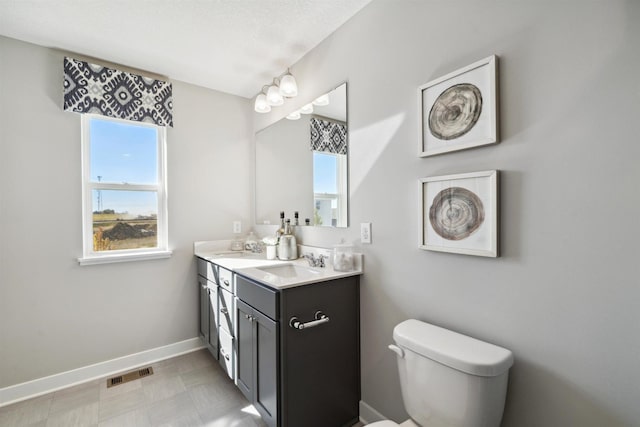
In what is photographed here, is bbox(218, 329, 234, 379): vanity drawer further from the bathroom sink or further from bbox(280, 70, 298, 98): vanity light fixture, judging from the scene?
bbox(280, 70, 298, 98): vanity light fixture

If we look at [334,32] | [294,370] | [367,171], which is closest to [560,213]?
[367,171]

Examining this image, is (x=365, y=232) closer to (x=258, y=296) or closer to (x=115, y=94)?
(x=258, y=296)

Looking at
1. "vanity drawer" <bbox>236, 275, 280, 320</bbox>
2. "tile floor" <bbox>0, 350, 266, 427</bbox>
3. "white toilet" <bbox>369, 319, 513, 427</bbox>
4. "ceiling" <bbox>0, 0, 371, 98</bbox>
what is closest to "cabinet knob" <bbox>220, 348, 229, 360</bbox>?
"tile floor" <bbox>0, 350, 266, 427</bbox>

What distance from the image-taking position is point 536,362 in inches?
41.4

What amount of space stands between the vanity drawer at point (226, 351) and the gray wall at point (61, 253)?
27.3 inches

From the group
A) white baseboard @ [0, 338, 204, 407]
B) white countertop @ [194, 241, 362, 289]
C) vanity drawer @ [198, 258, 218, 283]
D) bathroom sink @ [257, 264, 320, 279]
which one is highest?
white countertop @ [194, 241, 362, 289]

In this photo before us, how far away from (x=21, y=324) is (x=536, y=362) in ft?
9.94

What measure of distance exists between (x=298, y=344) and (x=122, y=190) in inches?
78.5

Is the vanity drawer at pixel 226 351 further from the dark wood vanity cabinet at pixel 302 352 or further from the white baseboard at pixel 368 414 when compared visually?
the white baseboard at pixel 368 414

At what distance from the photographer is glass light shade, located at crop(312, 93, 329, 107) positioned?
6.52 ft

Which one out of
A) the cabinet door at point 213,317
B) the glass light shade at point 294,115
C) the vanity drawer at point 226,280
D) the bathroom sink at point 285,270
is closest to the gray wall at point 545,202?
the bathroom sink at point 285,270

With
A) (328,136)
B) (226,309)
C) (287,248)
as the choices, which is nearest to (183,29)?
(328,136)

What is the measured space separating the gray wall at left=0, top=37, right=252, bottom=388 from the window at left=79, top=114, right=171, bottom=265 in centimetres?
7

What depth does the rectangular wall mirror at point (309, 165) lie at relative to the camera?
1896 mm
